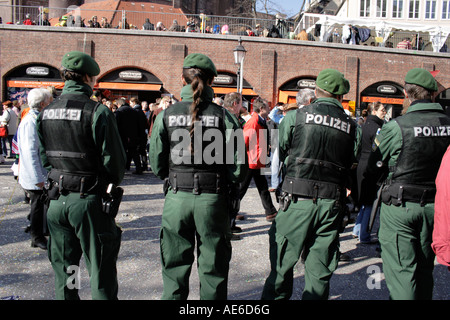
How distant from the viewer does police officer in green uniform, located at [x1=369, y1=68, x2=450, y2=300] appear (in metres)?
3.29

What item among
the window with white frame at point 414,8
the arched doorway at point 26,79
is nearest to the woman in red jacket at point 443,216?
the arched doorway at point 26,79

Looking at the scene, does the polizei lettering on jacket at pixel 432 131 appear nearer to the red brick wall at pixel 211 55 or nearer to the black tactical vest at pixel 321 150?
the black tactical vest at pixel 321 150

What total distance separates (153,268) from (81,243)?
1851mm

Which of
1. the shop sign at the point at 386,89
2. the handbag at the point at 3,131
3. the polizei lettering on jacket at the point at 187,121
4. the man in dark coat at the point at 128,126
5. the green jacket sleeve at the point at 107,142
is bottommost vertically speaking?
the handbag at the point at 3,131

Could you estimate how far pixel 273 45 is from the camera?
23938 mm

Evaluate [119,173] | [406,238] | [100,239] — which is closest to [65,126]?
[119,173]

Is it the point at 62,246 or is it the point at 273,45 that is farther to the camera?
the point at 273,45

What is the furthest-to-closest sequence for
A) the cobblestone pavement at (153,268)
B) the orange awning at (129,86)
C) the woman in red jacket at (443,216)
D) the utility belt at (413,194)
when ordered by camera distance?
the orange awning at (129,86) → the cobblestone pavement at (153,268) → the utility belt at (413,194) → the woman in red jacket at (443,216)

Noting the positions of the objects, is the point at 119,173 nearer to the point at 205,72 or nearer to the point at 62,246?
the point at 62,246

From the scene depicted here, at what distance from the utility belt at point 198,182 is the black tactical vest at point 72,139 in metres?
0.68

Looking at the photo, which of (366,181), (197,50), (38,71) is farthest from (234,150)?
(38,71)

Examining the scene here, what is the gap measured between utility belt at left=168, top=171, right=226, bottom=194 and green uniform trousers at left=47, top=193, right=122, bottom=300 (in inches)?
25.6

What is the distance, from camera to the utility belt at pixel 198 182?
10.5 ft

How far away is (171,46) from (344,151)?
833 inches
